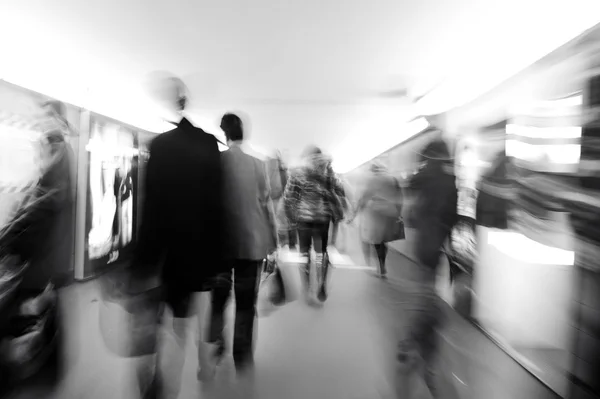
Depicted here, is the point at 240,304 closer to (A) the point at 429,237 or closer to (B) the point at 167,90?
(A) the point at 429,237

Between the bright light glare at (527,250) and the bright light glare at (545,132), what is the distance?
74 cm

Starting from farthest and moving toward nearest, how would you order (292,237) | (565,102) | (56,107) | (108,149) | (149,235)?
(108,149), (292,237), (565,102), (56,107), (149,235)

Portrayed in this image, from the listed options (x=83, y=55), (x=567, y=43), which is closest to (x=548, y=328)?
(x=567, y=43)

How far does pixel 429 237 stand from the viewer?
2082mm

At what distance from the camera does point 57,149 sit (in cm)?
194

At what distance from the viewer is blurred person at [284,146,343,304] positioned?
371 cm

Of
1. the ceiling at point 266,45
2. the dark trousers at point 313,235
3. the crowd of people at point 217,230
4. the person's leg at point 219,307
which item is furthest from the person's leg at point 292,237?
the person's leg at point 219,307

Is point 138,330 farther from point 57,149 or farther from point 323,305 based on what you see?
point 323,305

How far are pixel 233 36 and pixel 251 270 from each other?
2.29 m

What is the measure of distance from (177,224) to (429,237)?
51.2 inches

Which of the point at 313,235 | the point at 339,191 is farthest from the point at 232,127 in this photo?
the point at 313,235

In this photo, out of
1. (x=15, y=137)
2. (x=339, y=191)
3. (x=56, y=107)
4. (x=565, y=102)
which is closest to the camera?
(x=56, y=107)

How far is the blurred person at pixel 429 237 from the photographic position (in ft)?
6.69

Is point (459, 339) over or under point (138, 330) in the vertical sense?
under
